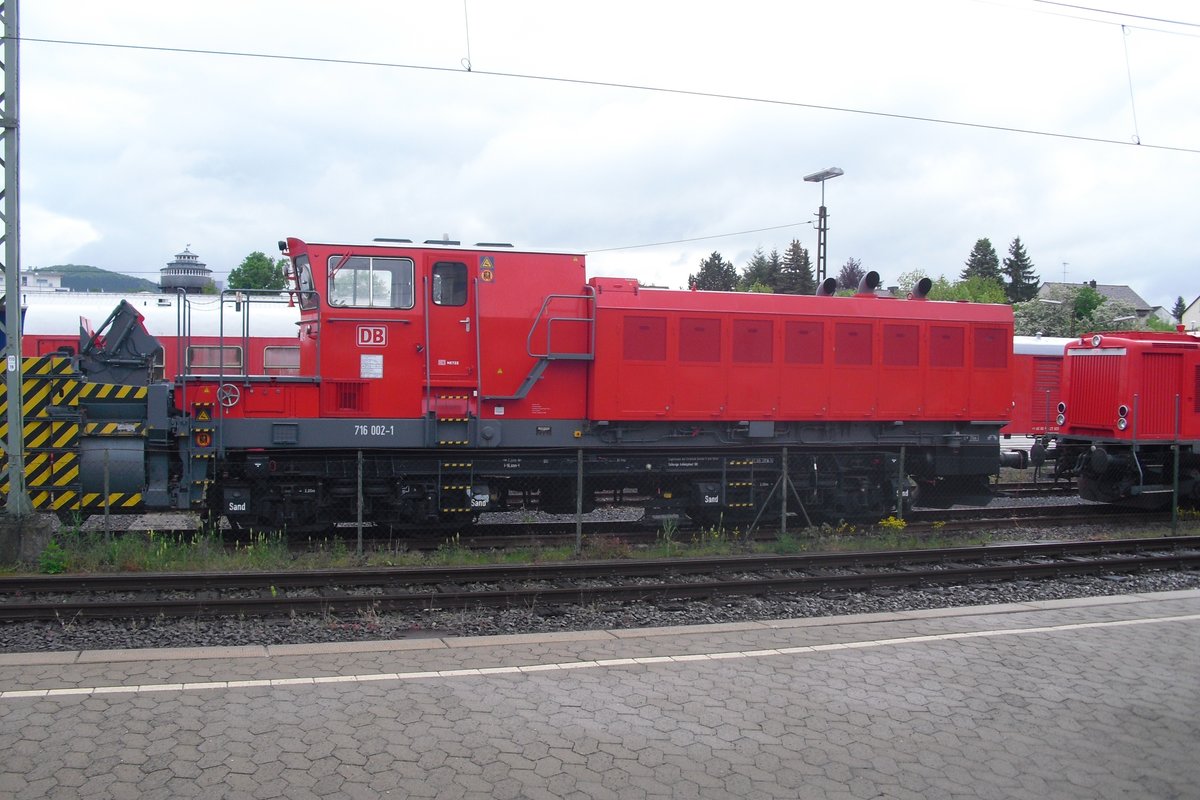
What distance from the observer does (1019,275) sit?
92375mm

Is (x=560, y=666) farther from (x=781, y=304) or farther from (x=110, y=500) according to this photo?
(x=781, y=304)

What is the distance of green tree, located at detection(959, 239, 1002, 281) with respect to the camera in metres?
94.7

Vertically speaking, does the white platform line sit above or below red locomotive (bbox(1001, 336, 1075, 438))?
below

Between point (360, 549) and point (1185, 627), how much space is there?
879 centimetres

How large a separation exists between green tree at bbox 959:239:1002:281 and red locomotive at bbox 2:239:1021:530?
88.7 meters

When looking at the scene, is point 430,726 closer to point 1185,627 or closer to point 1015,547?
point 1185,627

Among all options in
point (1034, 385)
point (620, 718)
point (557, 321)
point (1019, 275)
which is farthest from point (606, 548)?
point (1019, 275)

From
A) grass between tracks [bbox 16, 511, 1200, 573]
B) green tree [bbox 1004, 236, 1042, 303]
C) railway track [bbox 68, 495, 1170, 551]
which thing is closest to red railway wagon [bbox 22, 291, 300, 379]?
railway track [bbox 68, 495, 1170, 551]

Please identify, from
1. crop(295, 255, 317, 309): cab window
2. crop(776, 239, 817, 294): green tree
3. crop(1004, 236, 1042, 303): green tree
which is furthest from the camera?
crop(1004, 236, 1042, 303): green tree

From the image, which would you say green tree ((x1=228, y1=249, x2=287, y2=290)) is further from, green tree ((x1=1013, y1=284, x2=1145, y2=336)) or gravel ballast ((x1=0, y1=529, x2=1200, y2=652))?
gravel ballast ((x1=0, y1=529, x2=1200, y2=652))

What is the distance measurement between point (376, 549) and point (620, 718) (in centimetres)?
654

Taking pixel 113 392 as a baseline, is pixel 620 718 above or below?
below

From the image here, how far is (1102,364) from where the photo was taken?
A: 16.9m

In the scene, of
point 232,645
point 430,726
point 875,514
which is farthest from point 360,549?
point 875,514
